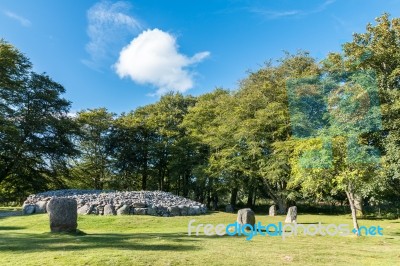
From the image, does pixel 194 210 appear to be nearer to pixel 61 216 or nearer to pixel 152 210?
pixel 152 210

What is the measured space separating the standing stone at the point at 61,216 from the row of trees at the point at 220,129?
12303mm

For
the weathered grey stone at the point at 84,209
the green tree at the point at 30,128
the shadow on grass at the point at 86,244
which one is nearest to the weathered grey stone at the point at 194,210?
the weathered grey stone at the point at 84,209

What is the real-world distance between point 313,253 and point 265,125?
20.9 meters

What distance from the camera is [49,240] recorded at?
915 cm

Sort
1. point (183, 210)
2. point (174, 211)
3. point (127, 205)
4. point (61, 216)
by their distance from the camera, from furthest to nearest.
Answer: point (183, 210)
point (174, 211)
point (127, 205)
point (61, 216)

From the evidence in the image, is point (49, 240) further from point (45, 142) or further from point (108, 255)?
point (45, 142)

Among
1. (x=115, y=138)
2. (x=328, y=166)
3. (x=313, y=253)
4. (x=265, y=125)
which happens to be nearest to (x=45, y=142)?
(x=115, y=138)

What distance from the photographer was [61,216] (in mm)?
10680

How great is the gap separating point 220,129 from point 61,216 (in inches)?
833

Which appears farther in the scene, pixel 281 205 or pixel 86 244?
pixel 281 205

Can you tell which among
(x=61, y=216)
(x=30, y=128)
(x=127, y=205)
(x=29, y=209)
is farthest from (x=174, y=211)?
(x=30, y=128)

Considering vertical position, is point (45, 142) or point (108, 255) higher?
point (45, 142)

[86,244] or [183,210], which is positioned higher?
[183,210]

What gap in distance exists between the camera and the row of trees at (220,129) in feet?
74.9
